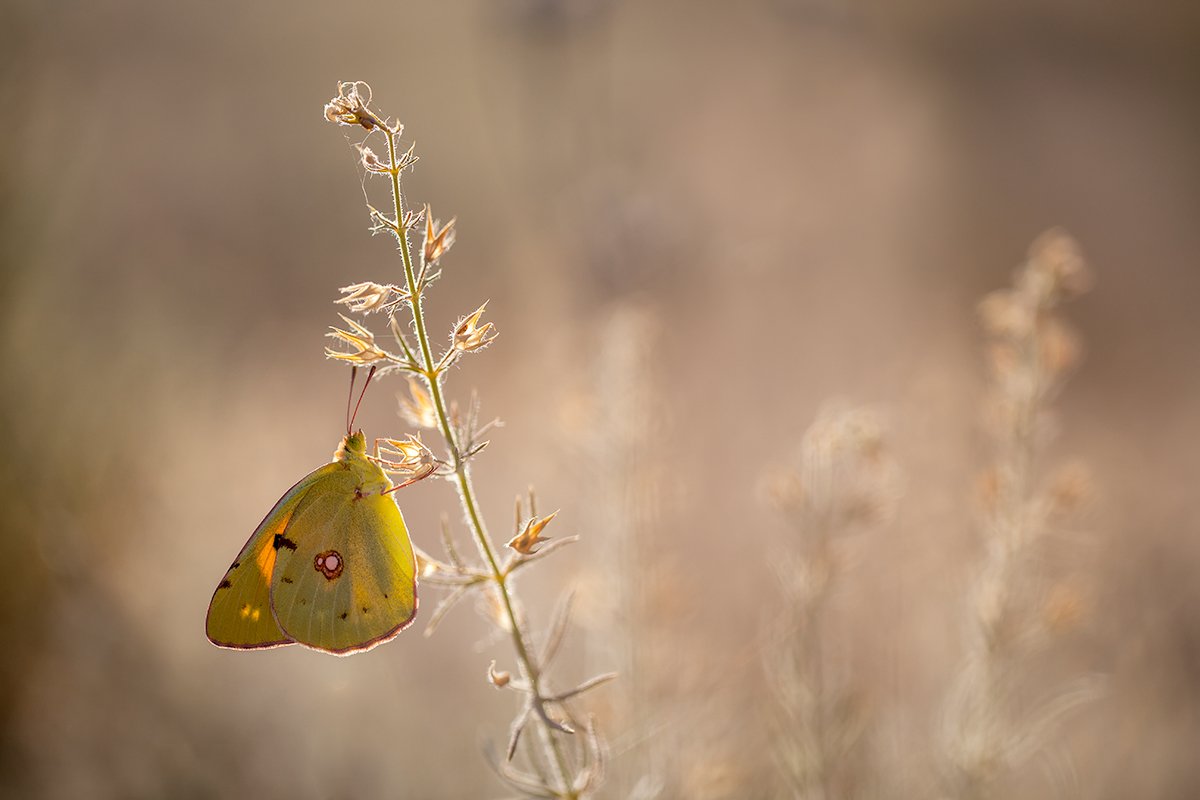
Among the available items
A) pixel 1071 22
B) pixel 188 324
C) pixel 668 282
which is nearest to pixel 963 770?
pixel 668 282

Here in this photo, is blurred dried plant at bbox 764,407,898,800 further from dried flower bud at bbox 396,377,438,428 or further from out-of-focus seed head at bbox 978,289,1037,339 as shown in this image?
dried flower bud at bbox 396,377,438,428

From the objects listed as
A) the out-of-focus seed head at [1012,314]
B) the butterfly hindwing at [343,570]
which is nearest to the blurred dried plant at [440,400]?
the butterfly hindwing at [343,570]

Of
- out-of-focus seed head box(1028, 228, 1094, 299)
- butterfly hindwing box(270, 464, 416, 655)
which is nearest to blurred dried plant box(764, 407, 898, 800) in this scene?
out-of-focus seed head box(1028, 228, 1094, 299)

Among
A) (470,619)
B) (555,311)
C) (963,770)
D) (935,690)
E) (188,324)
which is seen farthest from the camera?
(188,324)

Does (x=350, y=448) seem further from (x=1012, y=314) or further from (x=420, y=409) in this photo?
(x=1012, y=314)

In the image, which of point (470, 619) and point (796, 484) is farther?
point (470, 619)

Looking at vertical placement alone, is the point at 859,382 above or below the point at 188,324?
below

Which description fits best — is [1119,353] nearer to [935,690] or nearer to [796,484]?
[935,690]
